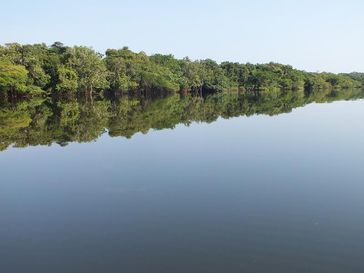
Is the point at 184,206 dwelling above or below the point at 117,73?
below

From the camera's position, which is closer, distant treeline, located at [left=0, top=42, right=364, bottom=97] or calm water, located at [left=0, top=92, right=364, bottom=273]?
calm water, located at [left=0, top=92, right=364, bottom=273]

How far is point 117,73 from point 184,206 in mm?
66591

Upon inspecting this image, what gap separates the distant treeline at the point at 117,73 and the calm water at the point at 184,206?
3919 centimetres

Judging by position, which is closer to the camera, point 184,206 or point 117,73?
point 184,206

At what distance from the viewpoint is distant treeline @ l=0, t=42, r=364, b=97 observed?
57.6 meters

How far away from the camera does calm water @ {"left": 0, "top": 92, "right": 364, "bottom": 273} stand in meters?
7.23

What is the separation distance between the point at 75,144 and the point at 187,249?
49.0ft

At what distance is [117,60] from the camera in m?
75.0

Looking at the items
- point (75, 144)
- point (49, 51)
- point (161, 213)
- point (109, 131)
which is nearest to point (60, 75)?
point (49, 51)

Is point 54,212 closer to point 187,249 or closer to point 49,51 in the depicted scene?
point 187,249

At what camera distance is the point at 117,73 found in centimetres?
7456

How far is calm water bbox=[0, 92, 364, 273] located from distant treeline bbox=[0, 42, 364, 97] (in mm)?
39187

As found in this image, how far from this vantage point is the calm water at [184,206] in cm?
723

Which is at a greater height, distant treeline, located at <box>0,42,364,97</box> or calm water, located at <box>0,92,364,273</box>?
distant treeline, located at <box>0,42,364,97</box>
